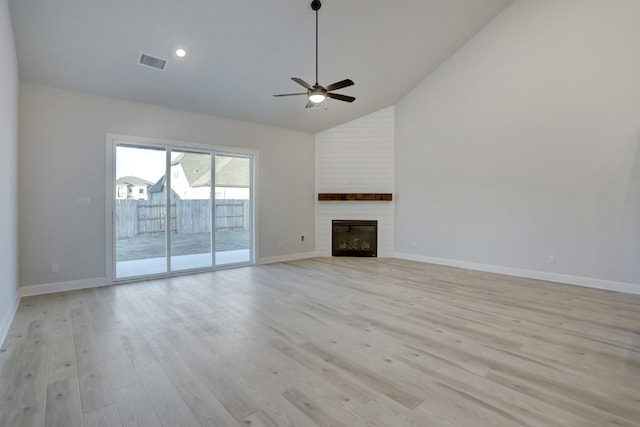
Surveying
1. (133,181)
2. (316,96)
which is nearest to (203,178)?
(133,181)

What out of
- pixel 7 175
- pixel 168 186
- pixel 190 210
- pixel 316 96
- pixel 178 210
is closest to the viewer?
pixel 7 175

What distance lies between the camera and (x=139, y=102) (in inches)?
195

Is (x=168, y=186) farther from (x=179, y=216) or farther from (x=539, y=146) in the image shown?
(x=539, y=146)

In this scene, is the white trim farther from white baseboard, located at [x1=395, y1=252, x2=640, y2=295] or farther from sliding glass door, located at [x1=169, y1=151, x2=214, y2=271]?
white baseboard, located at [x1=395, y1=252, x2=640, y2=295]

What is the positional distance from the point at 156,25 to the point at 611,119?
247 inches

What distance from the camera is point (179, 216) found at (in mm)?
5477

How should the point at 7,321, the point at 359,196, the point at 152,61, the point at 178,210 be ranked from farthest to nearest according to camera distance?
1. the point at 359,196
2. the point at 178,210
3. the point at 152,61
4. the point at 7,321

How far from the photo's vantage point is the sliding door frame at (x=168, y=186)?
475 cm

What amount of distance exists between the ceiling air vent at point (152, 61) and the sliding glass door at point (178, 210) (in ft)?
4.49

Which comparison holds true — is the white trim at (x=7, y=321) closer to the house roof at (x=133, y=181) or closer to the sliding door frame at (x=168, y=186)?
the sliding door frame at (x=168, y=186)

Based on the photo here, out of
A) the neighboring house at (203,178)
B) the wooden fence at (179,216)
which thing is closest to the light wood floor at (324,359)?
the wooden fence at (179,216)

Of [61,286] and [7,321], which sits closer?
[7,321]

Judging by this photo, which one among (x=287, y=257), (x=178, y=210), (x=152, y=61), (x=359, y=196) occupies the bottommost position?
(x=287, y=257)

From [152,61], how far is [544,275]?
22.4ft
